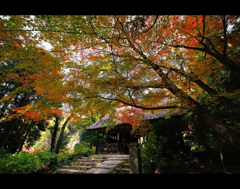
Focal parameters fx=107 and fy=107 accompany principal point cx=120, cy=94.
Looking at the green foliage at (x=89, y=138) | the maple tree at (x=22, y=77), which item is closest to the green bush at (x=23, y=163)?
the maple tree at (x=22, y=77)

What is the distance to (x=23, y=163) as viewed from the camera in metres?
6.07

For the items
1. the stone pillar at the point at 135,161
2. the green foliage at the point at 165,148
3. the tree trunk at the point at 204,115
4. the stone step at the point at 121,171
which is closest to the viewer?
the stone pillar at the point at 135,161

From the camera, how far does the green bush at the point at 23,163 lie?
5.28m

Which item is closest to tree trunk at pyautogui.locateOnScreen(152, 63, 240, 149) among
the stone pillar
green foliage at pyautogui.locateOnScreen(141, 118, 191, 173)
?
green foliage at pyautogui.locateOnScreen(141, 118, 191, 173)

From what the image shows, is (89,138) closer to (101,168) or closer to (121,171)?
(101,168)

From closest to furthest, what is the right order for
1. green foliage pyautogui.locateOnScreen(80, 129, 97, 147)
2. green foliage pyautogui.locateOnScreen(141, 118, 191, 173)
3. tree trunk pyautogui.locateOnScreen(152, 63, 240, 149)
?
tree trunk pyautogui.locateOnScreen(152, 63, 240, 149) → green foliage pyautogui.locateOnScreen(141, 118, 191, 173) → green foliage pyautogui.locateOnScreen(80, 129, 97, 147)

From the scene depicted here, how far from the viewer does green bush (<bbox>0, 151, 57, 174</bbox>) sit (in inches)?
208

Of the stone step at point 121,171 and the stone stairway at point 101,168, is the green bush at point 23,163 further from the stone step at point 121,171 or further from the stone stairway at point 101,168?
the stone step at point 121,171

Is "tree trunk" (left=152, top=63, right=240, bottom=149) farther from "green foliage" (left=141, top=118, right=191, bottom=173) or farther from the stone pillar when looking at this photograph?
the stone pillar

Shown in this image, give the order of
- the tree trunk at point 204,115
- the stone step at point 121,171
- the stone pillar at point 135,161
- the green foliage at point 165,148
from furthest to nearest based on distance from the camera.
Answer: the green foliage at point 165,148 → the stone step at point 121,171 → the tree trunk at point 204,115 → the stone pillar at point 135,161

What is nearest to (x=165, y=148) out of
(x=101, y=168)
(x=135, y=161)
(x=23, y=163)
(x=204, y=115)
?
(x=204, y=115)

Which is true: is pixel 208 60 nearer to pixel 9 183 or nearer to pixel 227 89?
pixel 227 89

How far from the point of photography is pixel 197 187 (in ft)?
6.63

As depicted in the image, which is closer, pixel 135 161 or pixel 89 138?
pixel 135 161
